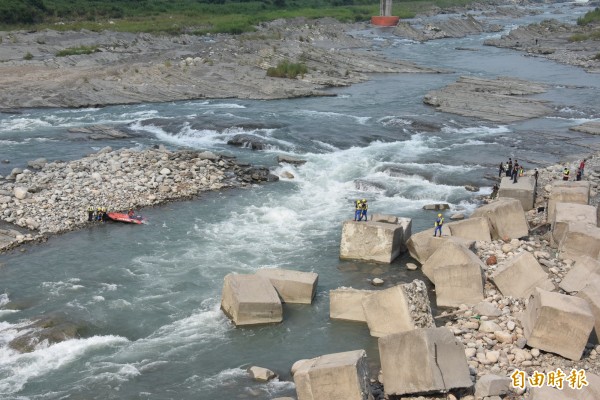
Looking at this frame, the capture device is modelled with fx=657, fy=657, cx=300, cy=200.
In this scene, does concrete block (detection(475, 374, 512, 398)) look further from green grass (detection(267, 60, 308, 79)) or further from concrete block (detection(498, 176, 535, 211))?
green grass (detection(267, 60, 308, 79))

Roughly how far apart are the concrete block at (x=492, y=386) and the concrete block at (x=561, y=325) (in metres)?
1.85

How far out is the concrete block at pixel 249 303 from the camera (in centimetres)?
1688

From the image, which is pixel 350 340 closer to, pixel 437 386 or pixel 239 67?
pixel 437 386

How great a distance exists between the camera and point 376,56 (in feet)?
209

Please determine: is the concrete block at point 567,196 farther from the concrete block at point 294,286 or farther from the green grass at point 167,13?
the green grass at point 167,13

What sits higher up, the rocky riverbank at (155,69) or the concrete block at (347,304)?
the rocky riverbank at (155,69)

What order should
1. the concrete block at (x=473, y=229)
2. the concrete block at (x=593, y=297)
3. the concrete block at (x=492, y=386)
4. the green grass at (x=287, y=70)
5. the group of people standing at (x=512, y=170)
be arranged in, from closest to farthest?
the concrete block at (x=492, y=386)
the concrete block at (x=593, y=297)
the concrete block at (x=473, y=229)
the group of people standing at (x=512, y=170)
the green grass at (x=287, y=70)

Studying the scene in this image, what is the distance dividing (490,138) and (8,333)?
26775 millimetres

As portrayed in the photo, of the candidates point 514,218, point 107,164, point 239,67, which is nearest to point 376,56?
point 239,67

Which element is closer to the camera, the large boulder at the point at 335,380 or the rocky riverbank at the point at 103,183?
the large boulder at the point at 335,380

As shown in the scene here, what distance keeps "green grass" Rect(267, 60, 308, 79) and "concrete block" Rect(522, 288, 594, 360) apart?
3949 cm

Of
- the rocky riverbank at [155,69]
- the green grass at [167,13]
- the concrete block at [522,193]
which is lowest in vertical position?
the concrete block at [522,193]

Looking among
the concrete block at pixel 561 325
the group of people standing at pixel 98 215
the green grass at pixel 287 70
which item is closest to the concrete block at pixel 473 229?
the concrete block at pixel 561 325

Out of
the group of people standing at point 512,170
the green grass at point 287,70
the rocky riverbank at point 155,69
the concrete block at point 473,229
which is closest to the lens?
the concrete block at point 473,229
